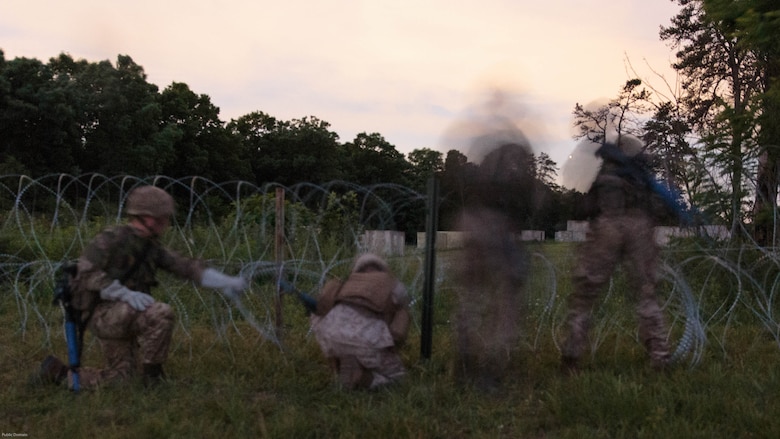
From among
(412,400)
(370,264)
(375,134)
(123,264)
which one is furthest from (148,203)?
(375,134)

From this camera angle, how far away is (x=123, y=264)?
441cm

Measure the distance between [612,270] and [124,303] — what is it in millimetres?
3132

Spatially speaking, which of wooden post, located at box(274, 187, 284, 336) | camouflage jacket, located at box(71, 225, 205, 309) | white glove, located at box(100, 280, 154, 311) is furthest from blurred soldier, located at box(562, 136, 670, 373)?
white glove, located at box(100, 280, 154, 311)

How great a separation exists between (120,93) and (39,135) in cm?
394

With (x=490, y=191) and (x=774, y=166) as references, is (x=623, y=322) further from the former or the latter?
(x=774, y=166)

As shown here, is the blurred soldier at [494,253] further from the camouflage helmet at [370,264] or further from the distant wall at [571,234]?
the camouflage helmet at [370,264]

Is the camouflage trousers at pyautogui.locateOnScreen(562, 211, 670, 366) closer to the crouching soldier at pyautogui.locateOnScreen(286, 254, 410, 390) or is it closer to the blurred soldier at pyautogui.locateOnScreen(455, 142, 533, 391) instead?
the blurred soldier at pyautogui.locateOnScreen(455, 142, 533, 391)

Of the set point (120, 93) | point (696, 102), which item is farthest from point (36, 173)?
point (696, 102)

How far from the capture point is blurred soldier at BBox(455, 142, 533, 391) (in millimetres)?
4250

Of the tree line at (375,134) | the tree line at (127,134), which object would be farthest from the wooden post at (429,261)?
the tree line at (127,134)

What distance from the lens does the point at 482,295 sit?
14.3 ft

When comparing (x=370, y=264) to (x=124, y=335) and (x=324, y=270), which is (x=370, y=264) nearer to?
(x=324, y=270)

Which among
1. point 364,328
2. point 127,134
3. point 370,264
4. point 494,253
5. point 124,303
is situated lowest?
point 364,328

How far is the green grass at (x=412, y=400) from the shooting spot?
12.1ft
